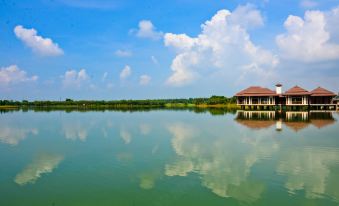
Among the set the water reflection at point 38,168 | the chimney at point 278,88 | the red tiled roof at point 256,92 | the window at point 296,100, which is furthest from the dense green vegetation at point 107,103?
the water reflection at point 38,168

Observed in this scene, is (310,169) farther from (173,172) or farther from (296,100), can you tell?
(296,100)

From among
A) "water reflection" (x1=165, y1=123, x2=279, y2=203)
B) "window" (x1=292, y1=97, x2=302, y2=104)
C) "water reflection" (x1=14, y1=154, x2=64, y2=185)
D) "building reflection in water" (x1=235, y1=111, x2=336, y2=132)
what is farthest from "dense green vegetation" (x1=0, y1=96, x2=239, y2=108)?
"water reflection" (x1=14, y1=154, x2=64, y2=185)

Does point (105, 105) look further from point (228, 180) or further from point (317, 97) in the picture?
point (228, 180)

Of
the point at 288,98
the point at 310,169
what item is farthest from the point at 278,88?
the point at 310,169

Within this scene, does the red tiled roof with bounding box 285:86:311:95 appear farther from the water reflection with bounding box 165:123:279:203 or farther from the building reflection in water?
the water reflection with bounding box 165:123:279:203

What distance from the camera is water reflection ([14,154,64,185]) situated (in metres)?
8.10

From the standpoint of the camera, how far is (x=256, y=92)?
123 ft

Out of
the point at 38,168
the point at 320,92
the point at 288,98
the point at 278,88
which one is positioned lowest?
the point at 38,168

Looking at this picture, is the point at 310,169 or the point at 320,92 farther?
the point at 320,92

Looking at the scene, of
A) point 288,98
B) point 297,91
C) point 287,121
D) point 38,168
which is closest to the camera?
point 38,168

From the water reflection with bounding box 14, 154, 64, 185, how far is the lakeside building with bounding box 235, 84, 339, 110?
3022 cm

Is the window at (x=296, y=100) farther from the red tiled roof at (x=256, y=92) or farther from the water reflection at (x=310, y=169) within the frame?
the water reflection at (x=310, y=169)

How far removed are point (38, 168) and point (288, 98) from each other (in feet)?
106

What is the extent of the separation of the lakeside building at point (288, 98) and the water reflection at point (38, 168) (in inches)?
1190
